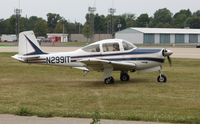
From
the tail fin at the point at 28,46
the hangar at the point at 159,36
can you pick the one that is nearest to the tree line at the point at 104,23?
the hangar at the point at 159,36

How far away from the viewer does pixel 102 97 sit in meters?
14.3

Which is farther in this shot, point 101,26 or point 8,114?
point 101,26

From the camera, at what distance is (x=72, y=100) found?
44.5 ft

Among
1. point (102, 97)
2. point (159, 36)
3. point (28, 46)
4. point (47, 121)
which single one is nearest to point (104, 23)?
point (159, 36)

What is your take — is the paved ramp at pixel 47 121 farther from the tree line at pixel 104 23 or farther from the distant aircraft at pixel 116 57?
the tree line at pixel 104 23

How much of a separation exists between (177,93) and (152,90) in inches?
45.2

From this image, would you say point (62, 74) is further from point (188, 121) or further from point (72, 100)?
point (188, 121)

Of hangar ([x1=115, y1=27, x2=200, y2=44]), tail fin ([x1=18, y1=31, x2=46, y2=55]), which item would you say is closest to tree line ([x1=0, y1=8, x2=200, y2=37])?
hangar ([x1=115, y1=27, x2=200, y2=44])

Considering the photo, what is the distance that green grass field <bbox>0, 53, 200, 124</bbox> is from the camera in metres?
10.2

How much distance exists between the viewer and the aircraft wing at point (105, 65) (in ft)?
59.3

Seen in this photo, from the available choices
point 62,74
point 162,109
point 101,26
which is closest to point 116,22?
point 101,26

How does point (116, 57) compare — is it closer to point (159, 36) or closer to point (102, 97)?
point (102, 97)

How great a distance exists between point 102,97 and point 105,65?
178 inches

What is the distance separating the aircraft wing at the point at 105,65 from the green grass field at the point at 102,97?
664 millimetres
